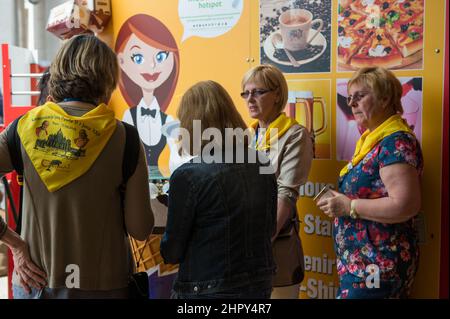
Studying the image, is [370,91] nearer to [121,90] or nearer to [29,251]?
[29,251]

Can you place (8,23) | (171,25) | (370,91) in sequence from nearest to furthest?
(370,91) < (171,25) < (8,23)

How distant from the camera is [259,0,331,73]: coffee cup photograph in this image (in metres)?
2.69

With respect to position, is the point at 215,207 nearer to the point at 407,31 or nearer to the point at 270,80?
the point at 270,80

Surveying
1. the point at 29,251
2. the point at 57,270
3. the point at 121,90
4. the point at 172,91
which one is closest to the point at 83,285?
the point at 57,270

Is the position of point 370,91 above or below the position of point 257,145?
above

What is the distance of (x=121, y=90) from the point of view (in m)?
3.66

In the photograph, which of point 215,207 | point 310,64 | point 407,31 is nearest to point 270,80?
point 310,64

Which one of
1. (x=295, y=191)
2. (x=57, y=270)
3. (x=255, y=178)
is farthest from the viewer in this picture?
(x=295, y=191)

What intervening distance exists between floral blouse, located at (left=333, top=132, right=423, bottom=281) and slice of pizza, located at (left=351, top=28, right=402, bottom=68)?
2.18ft

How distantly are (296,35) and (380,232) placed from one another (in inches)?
50.4

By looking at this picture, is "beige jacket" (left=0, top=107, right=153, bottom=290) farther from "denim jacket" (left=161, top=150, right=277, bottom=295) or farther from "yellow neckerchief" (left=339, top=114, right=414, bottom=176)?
"yellow neckerchief" (left=339, top=114, right=414, bottom=176)

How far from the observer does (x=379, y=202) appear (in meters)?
1.89

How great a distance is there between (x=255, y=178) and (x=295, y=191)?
2.22 ft
